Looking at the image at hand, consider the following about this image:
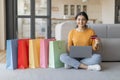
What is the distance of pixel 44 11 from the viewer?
660 centimetres

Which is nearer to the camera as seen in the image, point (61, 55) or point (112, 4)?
point (61, 55)

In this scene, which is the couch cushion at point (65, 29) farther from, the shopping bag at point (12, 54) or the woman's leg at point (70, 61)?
the shopping bag at point (12, 54)

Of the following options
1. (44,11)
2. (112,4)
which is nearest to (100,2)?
(112,4)

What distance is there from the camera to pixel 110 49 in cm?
290

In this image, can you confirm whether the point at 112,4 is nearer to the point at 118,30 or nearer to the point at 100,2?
the point at 100,2

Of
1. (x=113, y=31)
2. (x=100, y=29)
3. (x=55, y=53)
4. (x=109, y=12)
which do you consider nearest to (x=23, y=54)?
(x=55, y=53)

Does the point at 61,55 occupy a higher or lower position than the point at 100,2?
lower

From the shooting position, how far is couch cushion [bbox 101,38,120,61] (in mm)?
2891

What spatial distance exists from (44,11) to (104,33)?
384 cm

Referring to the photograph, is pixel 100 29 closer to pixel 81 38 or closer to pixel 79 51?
pixel 81 38

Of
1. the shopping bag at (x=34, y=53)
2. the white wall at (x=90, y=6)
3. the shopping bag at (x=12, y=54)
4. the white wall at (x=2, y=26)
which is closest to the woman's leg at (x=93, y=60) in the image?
the shopping bag at (x=34, y=53)

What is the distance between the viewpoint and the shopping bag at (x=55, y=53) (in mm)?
2672

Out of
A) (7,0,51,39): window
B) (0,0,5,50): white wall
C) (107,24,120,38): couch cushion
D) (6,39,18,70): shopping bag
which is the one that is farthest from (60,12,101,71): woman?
(7,0,51,39): window

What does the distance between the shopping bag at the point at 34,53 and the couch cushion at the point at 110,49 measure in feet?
2.60
